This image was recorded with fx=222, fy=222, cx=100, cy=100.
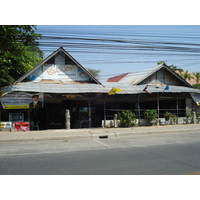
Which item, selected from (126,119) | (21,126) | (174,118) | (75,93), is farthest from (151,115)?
(21,126)

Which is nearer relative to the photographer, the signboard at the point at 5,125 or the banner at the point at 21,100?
the banner at the point at 21,100

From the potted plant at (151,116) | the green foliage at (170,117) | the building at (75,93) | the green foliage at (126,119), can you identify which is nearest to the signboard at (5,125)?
the building at (75,93)

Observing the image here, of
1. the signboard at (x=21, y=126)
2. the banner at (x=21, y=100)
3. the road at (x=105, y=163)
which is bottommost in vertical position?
Result: the road at (x=105, y=163)

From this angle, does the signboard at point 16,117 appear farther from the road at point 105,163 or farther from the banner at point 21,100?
the road at point 105,163

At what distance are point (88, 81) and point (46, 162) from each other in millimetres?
11349

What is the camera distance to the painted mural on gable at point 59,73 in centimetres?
1653

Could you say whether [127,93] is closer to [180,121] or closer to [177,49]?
[177,49]

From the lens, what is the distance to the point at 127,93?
15484 mm

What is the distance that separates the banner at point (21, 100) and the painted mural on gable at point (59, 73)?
110 inches

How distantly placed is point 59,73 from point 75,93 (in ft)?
9.95

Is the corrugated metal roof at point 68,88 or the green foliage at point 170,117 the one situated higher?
the corrugated metal roof at point 68,88

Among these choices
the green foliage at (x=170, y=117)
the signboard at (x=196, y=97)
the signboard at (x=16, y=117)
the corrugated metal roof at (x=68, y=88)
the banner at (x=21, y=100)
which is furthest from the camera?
the signboard at (x=196, y=97)

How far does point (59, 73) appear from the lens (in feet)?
55.9

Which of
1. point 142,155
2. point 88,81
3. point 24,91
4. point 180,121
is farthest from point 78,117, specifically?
point 142,155
